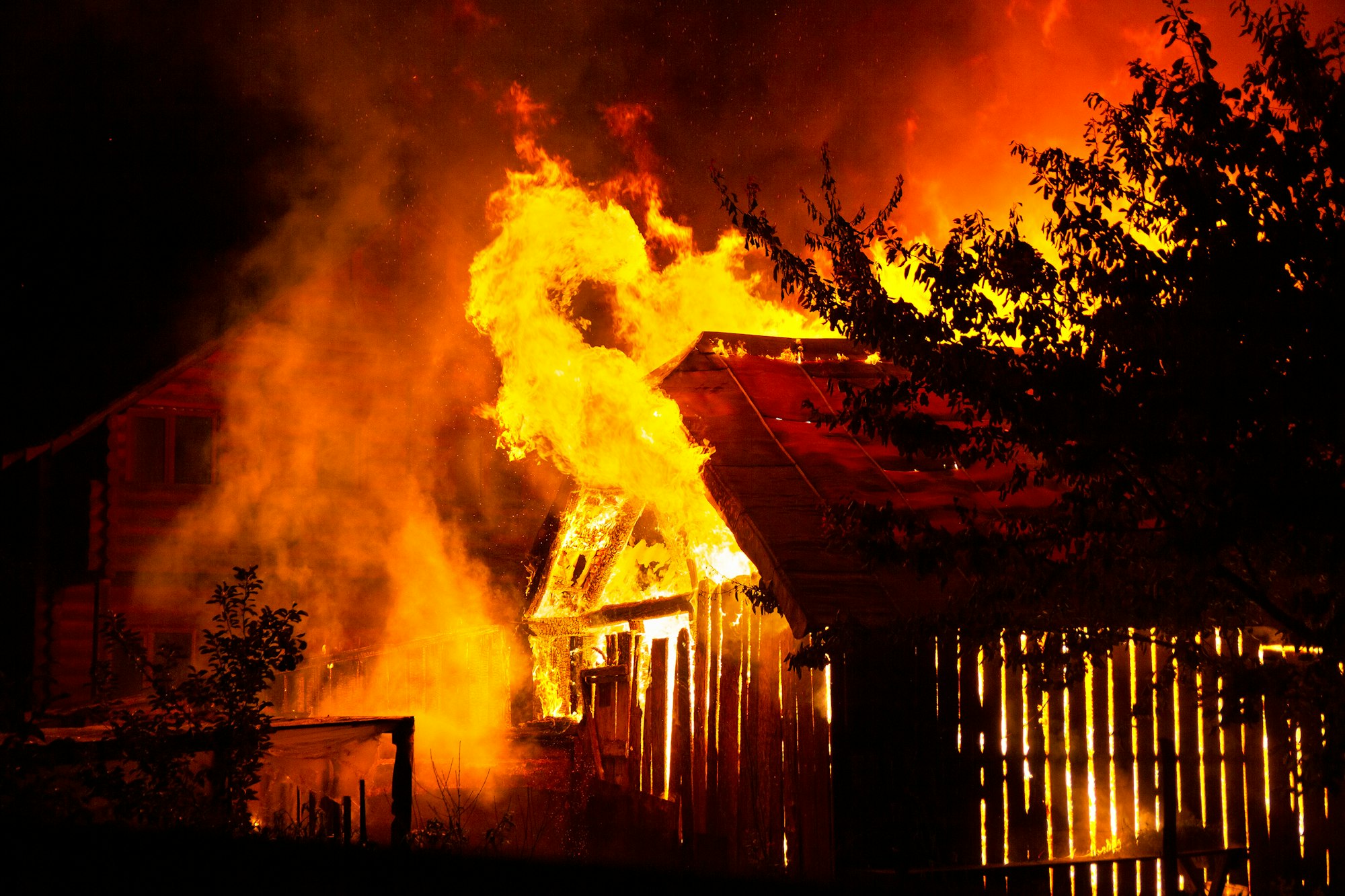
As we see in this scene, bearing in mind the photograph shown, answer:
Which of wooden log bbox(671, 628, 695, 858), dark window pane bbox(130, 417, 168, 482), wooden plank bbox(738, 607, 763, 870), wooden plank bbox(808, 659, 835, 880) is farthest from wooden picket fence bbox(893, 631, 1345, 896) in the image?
dark window pane bbox(130, 417, 168, 482)

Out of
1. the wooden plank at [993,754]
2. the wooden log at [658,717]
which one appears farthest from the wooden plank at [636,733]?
the wooden plank at [993,754]

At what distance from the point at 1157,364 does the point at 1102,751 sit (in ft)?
12.7

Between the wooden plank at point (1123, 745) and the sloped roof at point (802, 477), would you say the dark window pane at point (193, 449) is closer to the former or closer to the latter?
the sloped roof at point (802, 477)

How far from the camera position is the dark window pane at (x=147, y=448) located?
67.4ft

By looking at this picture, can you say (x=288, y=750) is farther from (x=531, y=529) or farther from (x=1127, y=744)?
(x=531, y=529)

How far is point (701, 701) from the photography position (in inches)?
388

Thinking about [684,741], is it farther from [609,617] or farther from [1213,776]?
[1213,776]

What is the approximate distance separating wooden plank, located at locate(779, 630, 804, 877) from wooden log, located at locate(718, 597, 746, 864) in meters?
0.84

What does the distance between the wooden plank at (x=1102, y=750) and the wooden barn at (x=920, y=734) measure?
16 millimetres

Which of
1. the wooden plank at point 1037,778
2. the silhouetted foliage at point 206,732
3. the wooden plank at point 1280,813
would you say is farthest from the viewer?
the wooden plank at point 1280,813

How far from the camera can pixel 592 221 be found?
13.9m

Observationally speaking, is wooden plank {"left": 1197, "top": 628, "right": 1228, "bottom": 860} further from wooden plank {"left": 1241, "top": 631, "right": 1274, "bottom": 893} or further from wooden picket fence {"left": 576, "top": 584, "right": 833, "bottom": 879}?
wooden picket fence {"left": 576, "top": 584, "right": 833, "bottom": 879}

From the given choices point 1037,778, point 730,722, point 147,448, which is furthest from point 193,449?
point 1037,778

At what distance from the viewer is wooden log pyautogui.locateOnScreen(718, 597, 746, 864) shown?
29.6ft
